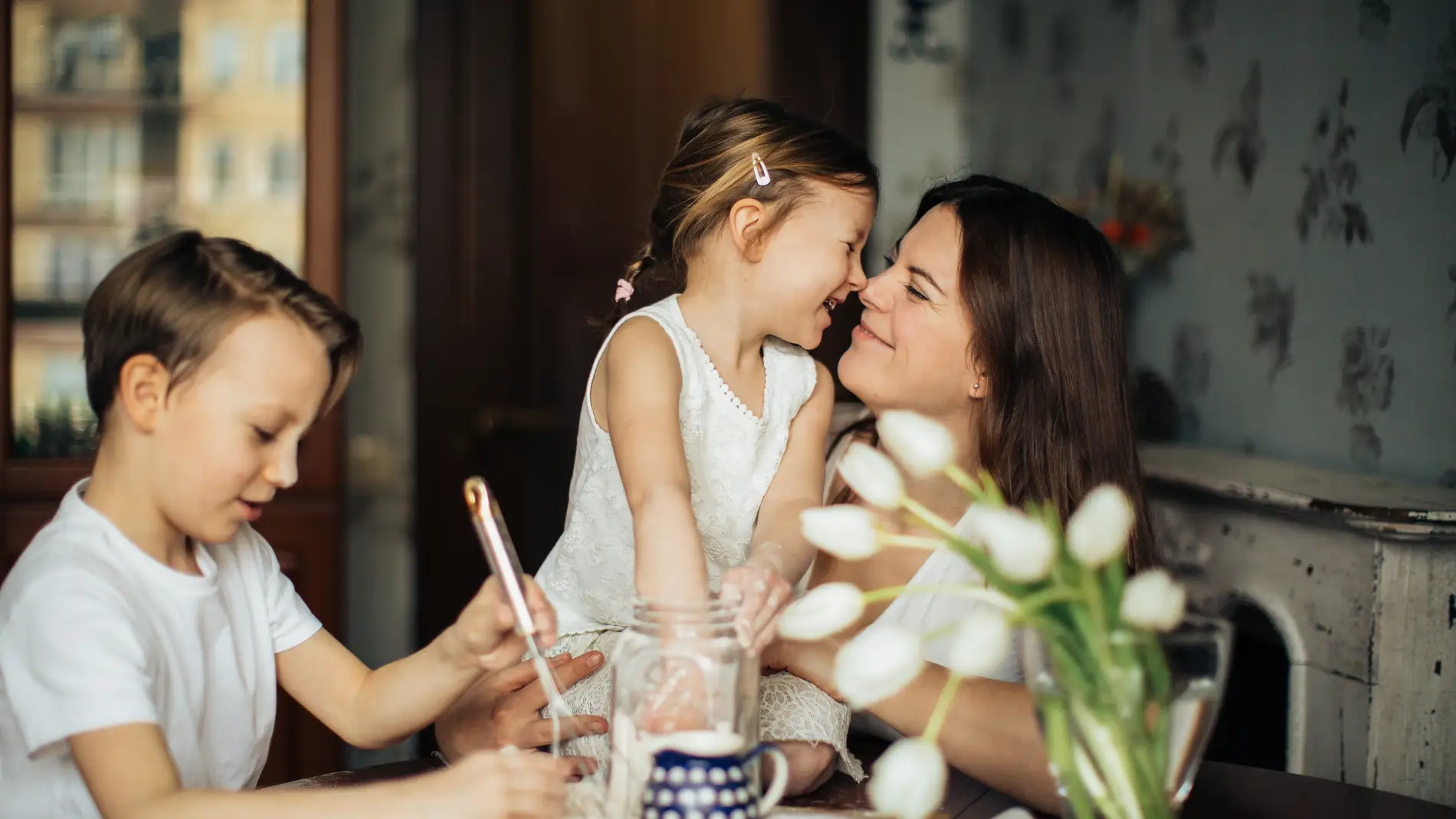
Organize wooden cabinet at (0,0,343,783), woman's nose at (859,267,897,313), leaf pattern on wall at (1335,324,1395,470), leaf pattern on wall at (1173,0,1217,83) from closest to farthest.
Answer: woman's nose at (859,267,897,313)
leaf pattern on wall at (1335,324,1395,470)
leaf pattern on wall at (1173,0,1217,83)
wooden cabinet at (0,0,343,783)

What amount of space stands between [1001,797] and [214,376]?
79cm

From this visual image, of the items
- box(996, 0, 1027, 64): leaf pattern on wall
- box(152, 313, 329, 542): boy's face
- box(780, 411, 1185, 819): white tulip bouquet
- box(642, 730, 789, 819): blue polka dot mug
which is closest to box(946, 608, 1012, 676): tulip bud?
box(780, 411, 1185, 819): white tulip bouquet

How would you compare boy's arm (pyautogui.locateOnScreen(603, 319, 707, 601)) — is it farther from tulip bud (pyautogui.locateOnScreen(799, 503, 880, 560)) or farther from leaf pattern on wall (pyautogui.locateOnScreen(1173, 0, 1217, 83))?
leaf pattern on wall (pyautogui.locateOnScreen(1173, 0, 1217, 83))

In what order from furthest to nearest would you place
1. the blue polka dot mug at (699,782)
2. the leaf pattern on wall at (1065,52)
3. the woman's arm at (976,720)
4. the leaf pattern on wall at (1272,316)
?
the leaf pattern on wall at (1065,52), the leaf pattern on wall at (1272,316), the woman's arm at (976,720), the blue polka dot mug at (699,782)

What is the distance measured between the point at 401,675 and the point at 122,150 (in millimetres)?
1964

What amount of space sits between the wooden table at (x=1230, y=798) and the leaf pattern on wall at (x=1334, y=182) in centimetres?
108

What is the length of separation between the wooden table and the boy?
0.26 feet

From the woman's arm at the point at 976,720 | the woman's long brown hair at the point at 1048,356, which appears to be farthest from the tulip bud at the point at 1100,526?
the woman's long brown hair at the point at 1048,356

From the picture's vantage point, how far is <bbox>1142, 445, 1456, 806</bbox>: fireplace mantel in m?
1.63

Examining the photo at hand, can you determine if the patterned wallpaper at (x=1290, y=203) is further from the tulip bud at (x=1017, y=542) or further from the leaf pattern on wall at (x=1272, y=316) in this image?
the tulip bud at (x=1017, y=542)

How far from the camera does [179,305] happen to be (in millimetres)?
1056

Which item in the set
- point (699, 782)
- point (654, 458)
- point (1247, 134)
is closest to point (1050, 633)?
point (699, 782)

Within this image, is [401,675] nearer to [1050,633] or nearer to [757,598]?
Result: [757,598]

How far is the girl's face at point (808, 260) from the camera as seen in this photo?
1.60 metres
